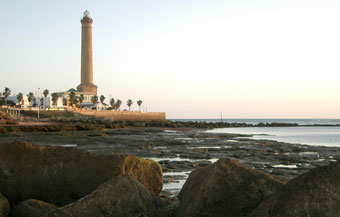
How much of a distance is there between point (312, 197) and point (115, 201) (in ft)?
7.66

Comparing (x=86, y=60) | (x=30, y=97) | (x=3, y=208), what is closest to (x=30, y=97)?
(x=30, y=97)

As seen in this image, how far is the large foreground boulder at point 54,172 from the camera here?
5996mm

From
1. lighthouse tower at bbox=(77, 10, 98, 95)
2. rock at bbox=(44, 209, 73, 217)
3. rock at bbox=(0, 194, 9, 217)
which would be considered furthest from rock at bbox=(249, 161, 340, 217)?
lighthouse tower at bbox=(77, 10, 98, 95)

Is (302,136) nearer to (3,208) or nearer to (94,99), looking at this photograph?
(3,208)

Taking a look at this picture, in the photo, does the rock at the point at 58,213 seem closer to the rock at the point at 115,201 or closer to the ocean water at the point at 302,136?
the rock at the point at 115,201

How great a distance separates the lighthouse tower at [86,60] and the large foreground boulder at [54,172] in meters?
104

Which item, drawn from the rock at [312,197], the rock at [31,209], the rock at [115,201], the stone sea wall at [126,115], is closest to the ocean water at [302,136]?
the rock at [115,201]

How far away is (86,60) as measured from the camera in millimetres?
107250

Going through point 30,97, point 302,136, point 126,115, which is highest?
point 30,97

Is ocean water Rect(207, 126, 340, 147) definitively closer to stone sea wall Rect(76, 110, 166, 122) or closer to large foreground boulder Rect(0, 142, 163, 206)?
large foreground boulder Rect(0, 142, 163, 206)

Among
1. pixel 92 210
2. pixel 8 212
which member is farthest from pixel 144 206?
pixel 8 212

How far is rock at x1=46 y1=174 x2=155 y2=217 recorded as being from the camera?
462 centimetres

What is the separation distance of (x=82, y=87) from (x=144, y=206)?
356 ft

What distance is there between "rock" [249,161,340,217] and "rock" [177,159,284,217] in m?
1.14
